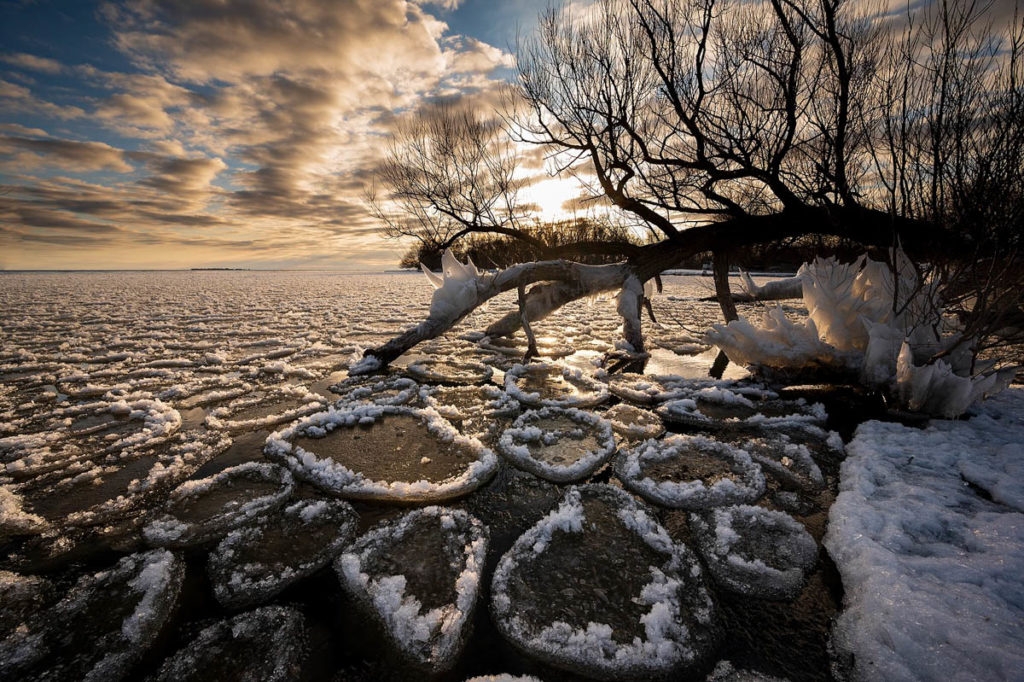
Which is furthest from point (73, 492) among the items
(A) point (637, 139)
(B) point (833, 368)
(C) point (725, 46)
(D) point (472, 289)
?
(C) point (725, 46)

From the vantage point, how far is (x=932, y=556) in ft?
4.52

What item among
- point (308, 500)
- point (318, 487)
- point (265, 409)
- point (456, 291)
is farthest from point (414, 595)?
point (456, 291)

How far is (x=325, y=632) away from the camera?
3.88 feet

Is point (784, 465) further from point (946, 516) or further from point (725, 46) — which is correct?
point (725, 46)

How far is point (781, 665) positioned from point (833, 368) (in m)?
3.10

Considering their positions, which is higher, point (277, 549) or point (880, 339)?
point (880, 339)

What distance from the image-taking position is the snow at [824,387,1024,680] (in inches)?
41.1

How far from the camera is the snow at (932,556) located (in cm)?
104

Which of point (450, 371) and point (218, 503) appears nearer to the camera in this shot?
point (218, 503)

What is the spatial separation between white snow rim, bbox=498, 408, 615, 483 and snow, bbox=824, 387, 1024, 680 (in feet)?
3.46

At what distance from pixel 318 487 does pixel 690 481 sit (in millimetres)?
→ 1907

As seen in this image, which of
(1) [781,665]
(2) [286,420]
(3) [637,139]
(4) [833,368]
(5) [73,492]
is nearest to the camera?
(1) [781,665]

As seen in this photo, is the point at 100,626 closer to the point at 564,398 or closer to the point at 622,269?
the point at 564,398

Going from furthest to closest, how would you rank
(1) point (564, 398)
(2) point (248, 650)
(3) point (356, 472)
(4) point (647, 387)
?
(4) point (647, 387)
(1) point (564, 398)
(3) point (356, 472)
(2) point (248, 650)
